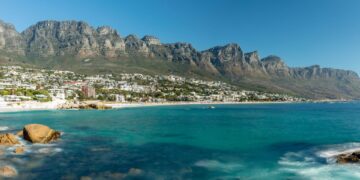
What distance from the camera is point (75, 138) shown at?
47.6m

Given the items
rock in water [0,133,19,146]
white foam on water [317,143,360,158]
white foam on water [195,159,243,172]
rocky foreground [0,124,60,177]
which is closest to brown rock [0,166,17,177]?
rocky foreground [0,124,60,177]

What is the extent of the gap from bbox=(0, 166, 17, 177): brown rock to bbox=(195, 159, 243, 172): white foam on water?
53.4 ft

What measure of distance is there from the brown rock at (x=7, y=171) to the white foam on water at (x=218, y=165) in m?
16.3

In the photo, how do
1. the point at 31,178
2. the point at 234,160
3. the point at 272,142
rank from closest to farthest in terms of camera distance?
the point at 31,178, the point at 234,160, the point at 272,142

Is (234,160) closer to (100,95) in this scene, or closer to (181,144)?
(181,144)

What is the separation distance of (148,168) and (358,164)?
2007 cm

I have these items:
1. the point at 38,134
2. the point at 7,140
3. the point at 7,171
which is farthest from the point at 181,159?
the point at 7,140

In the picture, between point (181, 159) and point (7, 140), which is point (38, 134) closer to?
point (7, 140)

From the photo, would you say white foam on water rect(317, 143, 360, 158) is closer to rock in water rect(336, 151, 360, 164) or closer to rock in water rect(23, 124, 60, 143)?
rock in water rect(336, 151, 360, 164)

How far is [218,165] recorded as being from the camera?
31.2 m

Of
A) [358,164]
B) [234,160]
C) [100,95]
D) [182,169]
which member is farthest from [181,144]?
[100,95]

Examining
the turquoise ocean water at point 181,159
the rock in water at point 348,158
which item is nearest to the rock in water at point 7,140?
the turquoise ocean water at point 181,159

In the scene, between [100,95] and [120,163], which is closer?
[120,163]

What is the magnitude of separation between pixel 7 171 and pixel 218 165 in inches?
738
